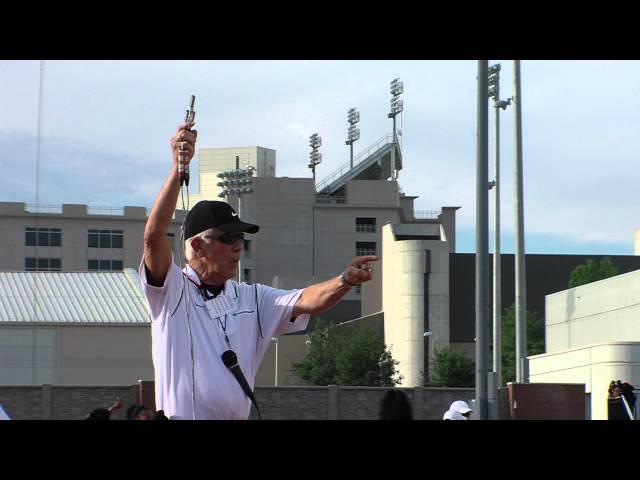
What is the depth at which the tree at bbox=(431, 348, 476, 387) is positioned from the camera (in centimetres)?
6172

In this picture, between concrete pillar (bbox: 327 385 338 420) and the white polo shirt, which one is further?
concrete pillar (bbox: 327 385 338 420)

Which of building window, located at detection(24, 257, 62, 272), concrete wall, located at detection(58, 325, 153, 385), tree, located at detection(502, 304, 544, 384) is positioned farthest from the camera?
building window, located at detection(24, 257, 62, 272)

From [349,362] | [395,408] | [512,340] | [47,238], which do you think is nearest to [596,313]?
[512,340]

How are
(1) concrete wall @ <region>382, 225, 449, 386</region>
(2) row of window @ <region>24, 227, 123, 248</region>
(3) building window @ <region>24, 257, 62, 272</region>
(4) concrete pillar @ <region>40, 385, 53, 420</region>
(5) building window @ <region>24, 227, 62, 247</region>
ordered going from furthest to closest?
(2) row of window @ <region>24, 227, 123, 248</region>
(5) building window @ <region>24, 227, 62, 247</region>
(3) building window @ <region>24, 257, 62, 272</region>
(1) concrete wall @ <region>382, 225, 449, 386</region>
(4) concrete pillar @ <region>40, 385, 53, 420</region>

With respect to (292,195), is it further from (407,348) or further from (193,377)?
(193,377)

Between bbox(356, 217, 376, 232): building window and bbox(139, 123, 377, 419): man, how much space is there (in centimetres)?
9128

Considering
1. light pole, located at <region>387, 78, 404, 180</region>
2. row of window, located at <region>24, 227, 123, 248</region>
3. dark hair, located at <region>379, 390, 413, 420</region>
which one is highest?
light pole, located at <region>387, 78, 404, 180</region>

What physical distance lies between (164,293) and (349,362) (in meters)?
59.7

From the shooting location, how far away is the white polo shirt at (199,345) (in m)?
4.15

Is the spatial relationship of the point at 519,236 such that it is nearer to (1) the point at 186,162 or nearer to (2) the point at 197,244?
(2) the point at 197,244

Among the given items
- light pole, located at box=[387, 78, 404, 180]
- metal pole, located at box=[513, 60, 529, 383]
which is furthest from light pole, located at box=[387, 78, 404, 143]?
metal pole, located at box=[513, 60, 529, 383]

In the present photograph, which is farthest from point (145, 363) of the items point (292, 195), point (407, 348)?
point (292, 195)

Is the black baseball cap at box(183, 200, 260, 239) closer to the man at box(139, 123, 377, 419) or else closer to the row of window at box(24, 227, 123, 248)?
the man at box(139, 123, 377, 419)

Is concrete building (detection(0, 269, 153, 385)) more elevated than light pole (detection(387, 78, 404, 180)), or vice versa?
light pole (detection(387, 78, 404, 180))
